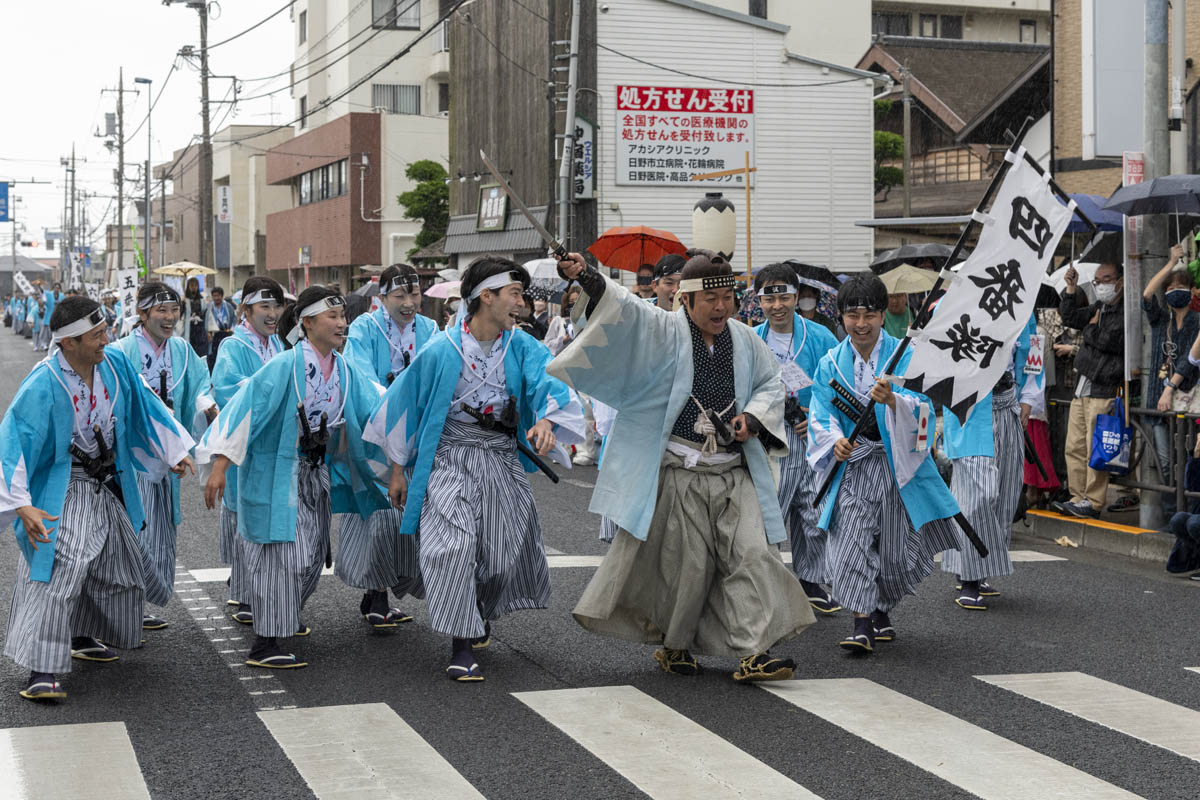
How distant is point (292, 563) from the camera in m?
6.64

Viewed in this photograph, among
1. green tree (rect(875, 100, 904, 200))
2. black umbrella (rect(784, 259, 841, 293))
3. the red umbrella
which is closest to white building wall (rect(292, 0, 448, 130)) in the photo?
green tree (rect(875, 100, 904, 200))

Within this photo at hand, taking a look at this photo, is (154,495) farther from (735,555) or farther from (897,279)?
(897,279)

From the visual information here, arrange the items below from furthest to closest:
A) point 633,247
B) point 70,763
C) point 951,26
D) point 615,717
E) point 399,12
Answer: point 399,12 < point 951,26 < point 633,247 < point 615,717 < point 70,763

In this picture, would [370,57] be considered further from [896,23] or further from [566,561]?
[566,561]

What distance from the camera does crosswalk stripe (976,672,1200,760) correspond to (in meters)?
5.38

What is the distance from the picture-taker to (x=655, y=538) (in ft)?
20.6

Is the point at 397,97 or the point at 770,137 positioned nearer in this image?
the point at 770,137

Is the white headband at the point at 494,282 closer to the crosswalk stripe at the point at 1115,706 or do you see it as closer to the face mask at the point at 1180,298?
the crosswalk stripe at the point at 1115,706

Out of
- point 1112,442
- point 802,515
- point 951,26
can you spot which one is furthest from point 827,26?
point 802,515

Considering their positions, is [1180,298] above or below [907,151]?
below

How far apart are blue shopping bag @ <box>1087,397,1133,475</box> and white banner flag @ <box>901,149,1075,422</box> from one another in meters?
3.76

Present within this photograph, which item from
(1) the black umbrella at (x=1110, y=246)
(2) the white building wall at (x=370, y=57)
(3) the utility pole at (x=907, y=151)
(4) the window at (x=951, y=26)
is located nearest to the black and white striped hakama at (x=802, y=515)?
(1) the black umbrella at (x=1110, y=246)

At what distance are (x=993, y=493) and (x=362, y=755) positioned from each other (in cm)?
446

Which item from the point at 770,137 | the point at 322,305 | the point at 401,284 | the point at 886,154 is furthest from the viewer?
the point at 886,154
